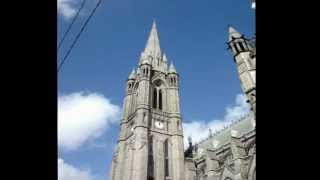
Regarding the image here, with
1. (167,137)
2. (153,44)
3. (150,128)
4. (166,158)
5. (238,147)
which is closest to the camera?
(238,147)

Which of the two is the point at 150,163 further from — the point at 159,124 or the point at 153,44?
the point at 153,44

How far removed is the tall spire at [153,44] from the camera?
5697 cm

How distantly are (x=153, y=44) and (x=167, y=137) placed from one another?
17.9 m

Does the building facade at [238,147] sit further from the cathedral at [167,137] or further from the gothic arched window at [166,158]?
the gothic arched window at [166,158]

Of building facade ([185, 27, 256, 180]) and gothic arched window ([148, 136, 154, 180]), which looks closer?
building facade ([185, 27, 256, 180])

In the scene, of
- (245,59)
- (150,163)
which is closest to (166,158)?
(150,163)

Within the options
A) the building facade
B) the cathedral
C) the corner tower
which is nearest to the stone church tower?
the cathedral

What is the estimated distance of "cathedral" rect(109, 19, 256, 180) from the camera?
118ft

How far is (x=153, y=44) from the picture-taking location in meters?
59.4

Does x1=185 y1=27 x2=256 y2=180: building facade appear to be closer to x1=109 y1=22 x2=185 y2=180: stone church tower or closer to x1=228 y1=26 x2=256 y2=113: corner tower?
x1=228 y1=26 x2=256 y2=113: corner tower
